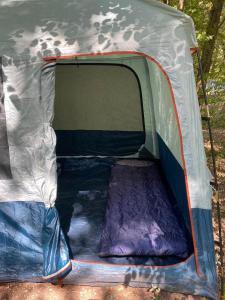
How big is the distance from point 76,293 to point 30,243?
516mm

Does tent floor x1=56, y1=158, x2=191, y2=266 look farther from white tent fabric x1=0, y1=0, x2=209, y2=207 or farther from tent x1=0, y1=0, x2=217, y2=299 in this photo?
white tent fabric x1=0, y1=0, x2=209, y2=207

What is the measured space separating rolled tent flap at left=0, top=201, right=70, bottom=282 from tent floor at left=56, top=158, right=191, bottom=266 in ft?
1.01

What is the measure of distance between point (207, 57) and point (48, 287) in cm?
388

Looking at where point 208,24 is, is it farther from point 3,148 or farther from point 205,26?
point 3,148

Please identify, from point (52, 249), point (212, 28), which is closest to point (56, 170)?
point (52, 249)

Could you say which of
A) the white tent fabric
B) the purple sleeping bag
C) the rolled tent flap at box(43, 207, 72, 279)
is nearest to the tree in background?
the purple sleeping bag

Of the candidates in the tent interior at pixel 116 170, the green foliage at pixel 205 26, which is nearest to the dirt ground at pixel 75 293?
the tent interior at pixel 116 170

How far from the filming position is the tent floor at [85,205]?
8.30ft

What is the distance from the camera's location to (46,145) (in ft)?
7.06

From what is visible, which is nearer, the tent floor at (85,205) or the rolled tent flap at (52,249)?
the rolled tent flap at (52,249)

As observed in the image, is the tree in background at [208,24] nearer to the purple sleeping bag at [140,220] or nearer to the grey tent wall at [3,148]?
the purple sleeping bag at [140,220]

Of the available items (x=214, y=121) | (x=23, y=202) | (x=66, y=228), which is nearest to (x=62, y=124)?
(x=66, y=228)

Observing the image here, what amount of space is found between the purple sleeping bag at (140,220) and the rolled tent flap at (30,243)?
0.46 m

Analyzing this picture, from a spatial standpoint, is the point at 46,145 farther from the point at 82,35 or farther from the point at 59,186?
the point at 59,186
